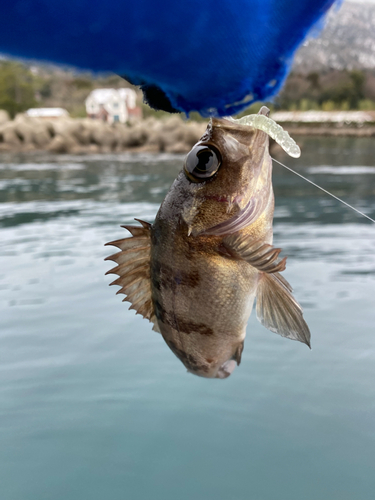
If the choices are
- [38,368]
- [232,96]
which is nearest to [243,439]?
[38,368]

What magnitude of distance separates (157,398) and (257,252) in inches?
124

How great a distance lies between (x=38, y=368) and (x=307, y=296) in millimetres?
3777

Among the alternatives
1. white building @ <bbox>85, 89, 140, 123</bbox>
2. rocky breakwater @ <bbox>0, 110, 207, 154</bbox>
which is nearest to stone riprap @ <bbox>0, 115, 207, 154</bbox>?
rocky breakwater @ <bbox>0, 110, 207, 154</bbox>

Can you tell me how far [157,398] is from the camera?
4445 mm

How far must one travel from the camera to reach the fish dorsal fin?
74.2 inches

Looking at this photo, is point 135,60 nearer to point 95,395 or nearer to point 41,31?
point 41,31

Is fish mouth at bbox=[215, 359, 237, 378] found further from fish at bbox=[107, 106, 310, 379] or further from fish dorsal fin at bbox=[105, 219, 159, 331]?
fish dorsal fin at bbox=[105, 219, 159, 331]

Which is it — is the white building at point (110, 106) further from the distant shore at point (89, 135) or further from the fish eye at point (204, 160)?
the fish eye at point (204, 160)

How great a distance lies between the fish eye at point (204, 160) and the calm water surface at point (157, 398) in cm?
235

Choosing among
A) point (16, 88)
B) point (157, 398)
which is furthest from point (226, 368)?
point (16, 88)

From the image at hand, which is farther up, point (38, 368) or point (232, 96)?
point (232, 96)

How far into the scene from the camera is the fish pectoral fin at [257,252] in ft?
5.26

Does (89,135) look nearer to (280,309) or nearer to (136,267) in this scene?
(136,267)

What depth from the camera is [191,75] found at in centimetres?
126
